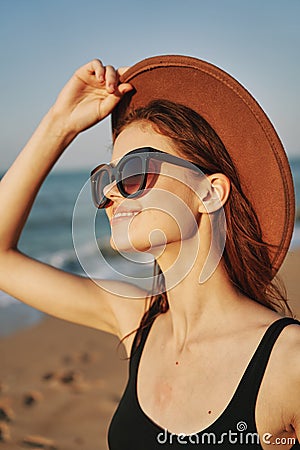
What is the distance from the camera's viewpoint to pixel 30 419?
19.1 ft

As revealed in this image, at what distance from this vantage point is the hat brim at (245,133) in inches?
83.2

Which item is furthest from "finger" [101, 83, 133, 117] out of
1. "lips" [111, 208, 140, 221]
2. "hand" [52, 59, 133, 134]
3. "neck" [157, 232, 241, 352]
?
"neck" [157, 232, 241, 352]

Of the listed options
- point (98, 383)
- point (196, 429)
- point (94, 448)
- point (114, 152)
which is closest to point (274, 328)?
point (196, 429)

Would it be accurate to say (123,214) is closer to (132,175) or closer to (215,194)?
(132,175)

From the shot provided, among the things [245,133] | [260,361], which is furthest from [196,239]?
[260,361]

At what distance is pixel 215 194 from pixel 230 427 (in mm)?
789

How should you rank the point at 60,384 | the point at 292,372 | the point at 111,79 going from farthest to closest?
1. the point at 60,384
2. the point at 111,79
3. the point at 292,372

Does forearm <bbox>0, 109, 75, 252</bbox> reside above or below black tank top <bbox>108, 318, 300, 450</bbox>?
above

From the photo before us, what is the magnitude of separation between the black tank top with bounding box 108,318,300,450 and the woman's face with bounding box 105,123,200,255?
0.47 m

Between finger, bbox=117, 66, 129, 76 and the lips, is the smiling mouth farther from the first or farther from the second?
finger, bbox=117, 66, 129, 76

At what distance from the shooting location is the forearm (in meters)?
2.57

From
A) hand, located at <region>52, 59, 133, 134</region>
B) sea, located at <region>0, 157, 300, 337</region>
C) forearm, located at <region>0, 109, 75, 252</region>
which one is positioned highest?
hand, located at <region>52, 59, 133, 134</region>

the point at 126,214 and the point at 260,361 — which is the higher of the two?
the point at 126,214

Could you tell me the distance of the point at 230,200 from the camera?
7.30 ft
